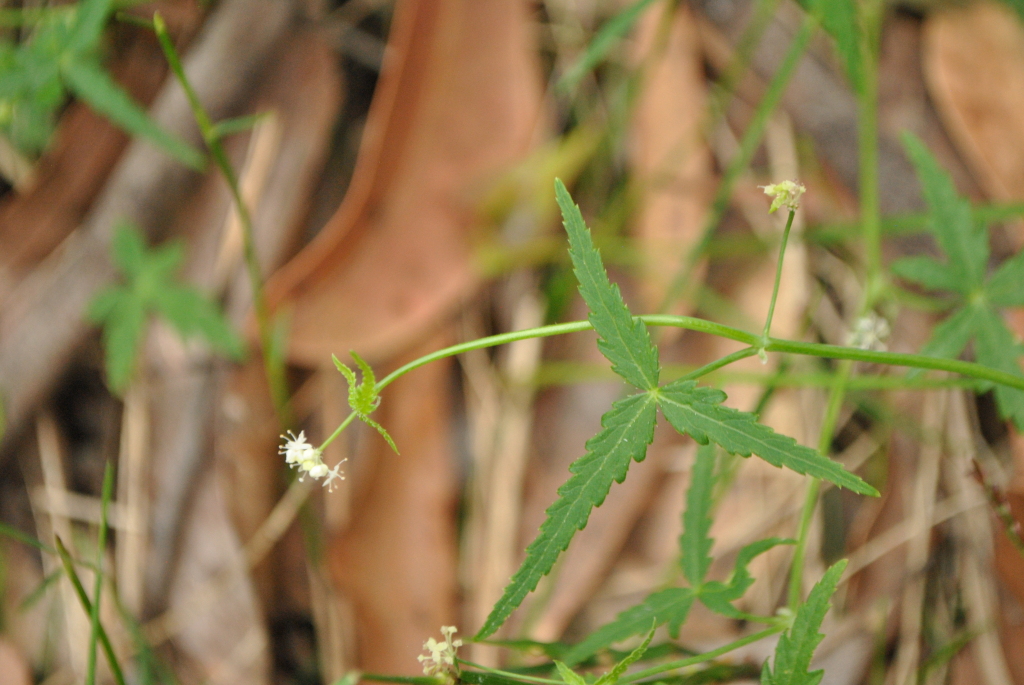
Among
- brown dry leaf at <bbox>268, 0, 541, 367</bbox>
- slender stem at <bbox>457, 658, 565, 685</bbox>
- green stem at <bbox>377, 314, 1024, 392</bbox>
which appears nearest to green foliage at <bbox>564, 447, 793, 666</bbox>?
slender stem at <bbox>457, 658, 565, 685</bbox>

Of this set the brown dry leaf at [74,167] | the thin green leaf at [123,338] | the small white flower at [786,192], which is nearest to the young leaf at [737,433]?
→ the small white flower at [786,192]

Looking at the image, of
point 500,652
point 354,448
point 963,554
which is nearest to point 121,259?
point 354,448

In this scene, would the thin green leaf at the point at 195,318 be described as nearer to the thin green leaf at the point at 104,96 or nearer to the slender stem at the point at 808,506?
the thin green leaf at the point at 104,96

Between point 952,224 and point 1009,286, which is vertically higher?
point 952,224

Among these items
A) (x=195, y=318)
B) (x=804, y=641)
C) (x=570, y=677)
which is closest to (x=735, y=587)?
(x=804, y=641)

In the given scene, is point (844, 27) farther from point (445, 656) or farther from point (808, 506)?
point (445, 656)

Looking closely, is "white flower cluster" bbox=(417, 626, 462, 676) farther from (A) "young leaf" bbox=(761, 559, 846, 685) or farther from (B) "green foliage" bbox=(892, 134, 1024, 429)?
(B) "green foliage" bbox=(892, 134, 1024, 429)

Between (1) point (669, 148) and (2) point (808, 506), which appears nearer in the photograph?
(2) point (808, 506)

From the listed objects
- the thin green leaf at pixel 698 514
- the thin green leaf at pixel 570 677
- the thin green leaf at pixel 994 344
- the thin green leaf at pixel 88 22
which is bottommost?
the thin green leaf at pixel 570 677
